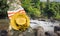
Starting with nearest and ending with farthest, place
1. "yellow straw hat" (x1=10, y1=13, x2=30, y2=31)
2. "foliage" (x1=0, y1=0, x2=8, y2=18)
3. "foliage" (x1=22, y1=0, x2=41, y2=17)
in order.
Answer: "yellow straw hat" (x1=10, y1=13, x2=30, y2=31)
"foliage" (x1=0, y1=0, x2=8, y2=18)
"foliage" (x1=22, y1=0, x2=41, y2=17)

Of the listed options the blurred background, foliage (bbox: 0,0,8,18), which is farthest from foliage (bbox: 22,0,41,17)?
foliage (bbox: 0,0,8,18)

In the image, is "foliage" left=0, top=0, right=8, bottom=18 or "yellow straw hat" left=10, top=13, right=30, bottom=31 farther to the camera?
"foliage" left=0, top=0, right=8, bottom=18

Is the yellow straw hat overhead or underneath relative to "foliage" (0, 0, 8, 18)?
underneath

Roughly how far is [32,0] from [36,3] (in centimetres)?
8

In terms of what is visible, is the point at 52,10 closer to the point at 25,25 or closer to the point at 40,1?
the point at 40,1

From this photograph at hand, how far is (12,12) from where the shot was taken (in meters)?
2.04

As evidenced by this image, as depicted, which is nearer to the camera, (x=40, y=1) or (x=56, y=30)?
(x=56, y=30)

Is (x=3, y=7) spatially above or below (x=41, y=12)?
above

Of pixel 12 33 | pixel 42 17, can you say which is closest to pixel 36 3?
pixel 42 17

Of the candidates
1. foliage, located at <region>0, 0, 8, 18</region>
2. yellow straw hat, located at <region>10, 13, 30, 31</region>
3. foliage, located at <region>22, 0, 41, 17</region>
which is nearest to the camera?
yellow straw hat, located at <region>10, 13, 30, 31</region>

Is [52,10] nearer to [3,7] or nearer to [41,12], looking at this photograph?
[41,12]

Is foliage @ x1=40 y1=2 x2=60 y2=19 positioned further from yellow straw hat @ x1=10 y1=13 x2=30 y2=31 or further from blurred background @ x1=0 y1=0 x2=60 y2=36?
yellow straw hat @ x1=10 y1=13 x2=30 y2=31

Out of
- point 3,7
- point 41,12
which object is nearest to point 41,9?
point 41,12

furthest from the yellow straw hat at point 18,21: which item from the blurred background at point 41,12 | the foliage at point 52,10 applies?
the foliage at point 52,10
